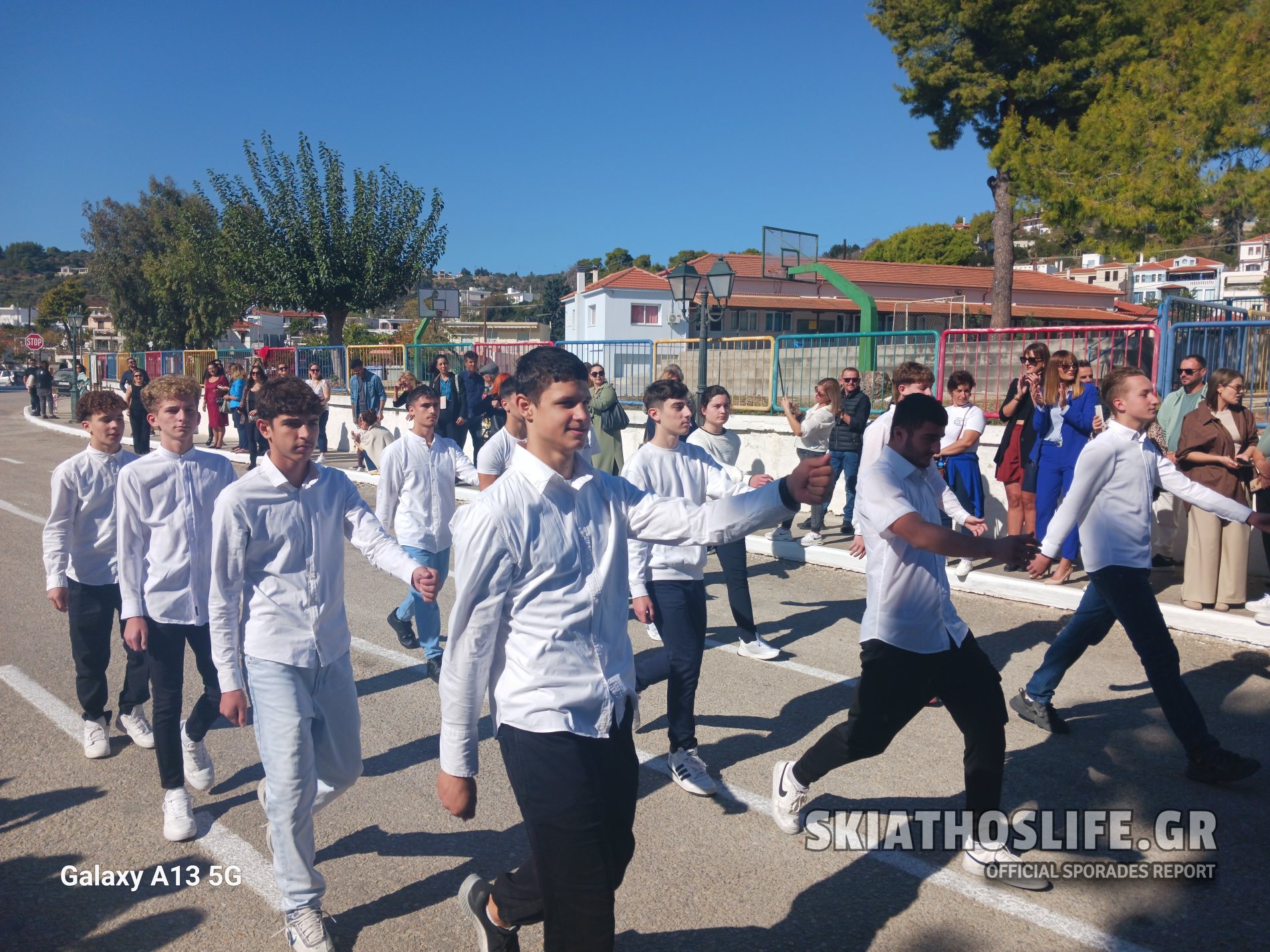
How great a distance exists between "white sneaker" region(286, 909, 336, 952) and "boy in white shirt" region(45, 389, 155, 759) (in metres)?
2.06

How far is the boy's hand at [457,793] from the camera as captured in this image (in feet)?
8.17

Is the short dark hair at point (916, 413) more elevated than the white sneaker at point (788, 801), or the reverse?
the short dark hair at point (916, 413)

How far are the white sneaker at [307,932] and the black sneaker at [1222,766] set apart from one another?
3855mm

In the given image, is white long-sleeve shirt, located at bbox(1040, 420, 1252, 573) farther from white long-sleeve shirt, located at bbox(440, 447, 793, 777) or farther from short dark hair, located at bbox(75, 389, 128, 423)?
short dark hair, located at bbox(75, 389, 128, 423)

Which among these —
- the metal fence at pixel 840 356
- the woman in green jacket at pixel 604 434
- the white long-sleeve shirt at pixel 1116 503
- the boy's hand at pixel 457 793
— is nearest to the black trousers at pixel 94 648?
the boy's hand at pixel 457 793

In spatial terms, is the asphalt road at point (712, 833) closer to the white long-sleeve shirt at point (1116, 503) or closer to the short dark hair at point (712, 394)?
the white long-sleeve shirt at point (1116, 503)

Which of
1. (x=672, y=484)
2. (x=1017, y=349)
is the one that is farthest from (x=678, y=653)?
(x=1017, y=349)

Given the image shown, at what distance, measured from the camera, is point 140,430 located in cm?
1764

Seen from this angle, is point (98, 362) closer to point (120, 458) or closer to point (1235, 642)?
point (120, 458)

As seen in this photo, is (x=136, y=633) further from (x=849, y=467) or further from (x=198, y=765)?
(x=849, y=467)

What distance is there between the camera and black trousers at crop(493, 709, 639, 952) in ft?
7.59

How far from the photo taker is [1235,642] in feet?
21.1

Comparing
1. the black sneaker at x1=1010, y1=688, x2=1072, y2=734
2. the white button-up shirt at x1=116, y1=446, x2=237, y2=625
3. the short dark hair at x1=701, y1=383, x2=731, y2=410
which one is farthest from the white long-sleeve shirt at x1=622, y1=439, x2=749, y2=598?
the black sneaker at x1=1010, y1=688, x2=1072, y2=734

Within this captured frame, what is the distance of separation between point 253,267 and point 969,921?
2930 centimetres
